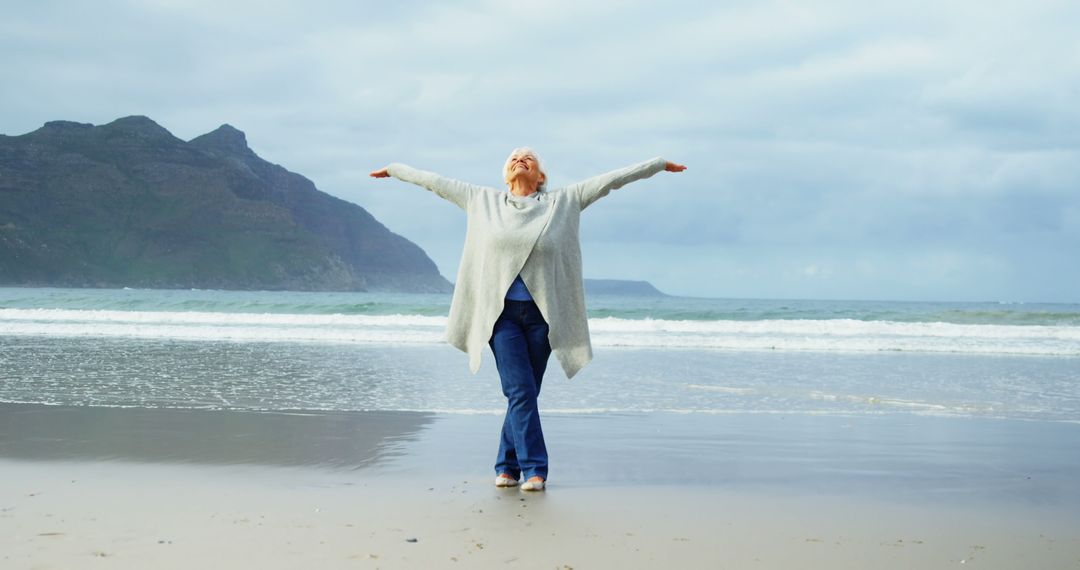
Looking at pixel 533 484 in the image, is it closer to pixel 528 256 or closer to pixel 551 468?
pixel 551 468

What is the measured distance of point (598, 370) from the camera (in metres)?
11.8

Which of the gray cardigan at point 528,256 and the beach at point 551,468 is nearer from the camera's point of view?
the beach at point 551,468

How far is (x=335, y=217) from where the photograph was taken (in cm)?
14688

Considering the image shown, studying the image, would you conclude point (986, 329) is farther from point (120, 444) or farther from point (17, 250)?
point (17, 250)

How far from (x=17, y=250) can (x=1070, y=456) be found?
11245 cm

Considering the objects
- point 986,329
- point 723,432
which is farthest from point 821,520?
point 986,329

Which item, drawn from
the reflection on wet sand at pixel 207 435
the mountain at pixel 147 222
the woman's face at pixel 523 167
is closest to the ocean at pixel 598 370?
the reflection on wet sand at pixel 207 435

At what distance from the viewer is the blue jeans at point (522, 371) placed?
14.9 feet

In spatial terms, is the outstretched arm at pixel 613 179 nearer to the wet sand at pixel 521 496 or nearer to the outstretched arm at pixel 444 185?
the outstretched arm at pixel 444 185

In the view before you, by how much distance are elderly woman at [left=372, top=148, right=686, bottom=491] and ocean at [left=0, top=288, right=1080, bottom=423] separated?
3020 mm

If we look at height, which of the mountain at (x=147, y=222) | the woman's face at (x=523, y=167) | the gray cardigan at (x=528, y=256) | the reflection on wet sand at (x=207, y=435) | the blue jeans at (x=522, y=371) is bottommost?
the reflection on wet sand at (x=207, y=435)

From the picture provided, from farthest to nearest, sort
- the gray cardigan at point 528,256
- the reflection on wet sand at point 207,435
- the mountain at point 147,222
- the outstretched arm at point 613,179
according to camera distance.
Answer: the mountain at point 147,222 < the reflection on wet sand at point 207,435 < the outstretched arm at point 613,179 < the gray cardigan at point 528,256

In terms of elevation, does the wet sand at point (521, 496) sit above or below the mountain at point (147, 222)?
below

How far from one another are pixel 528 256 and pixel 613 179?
2.04 ft
